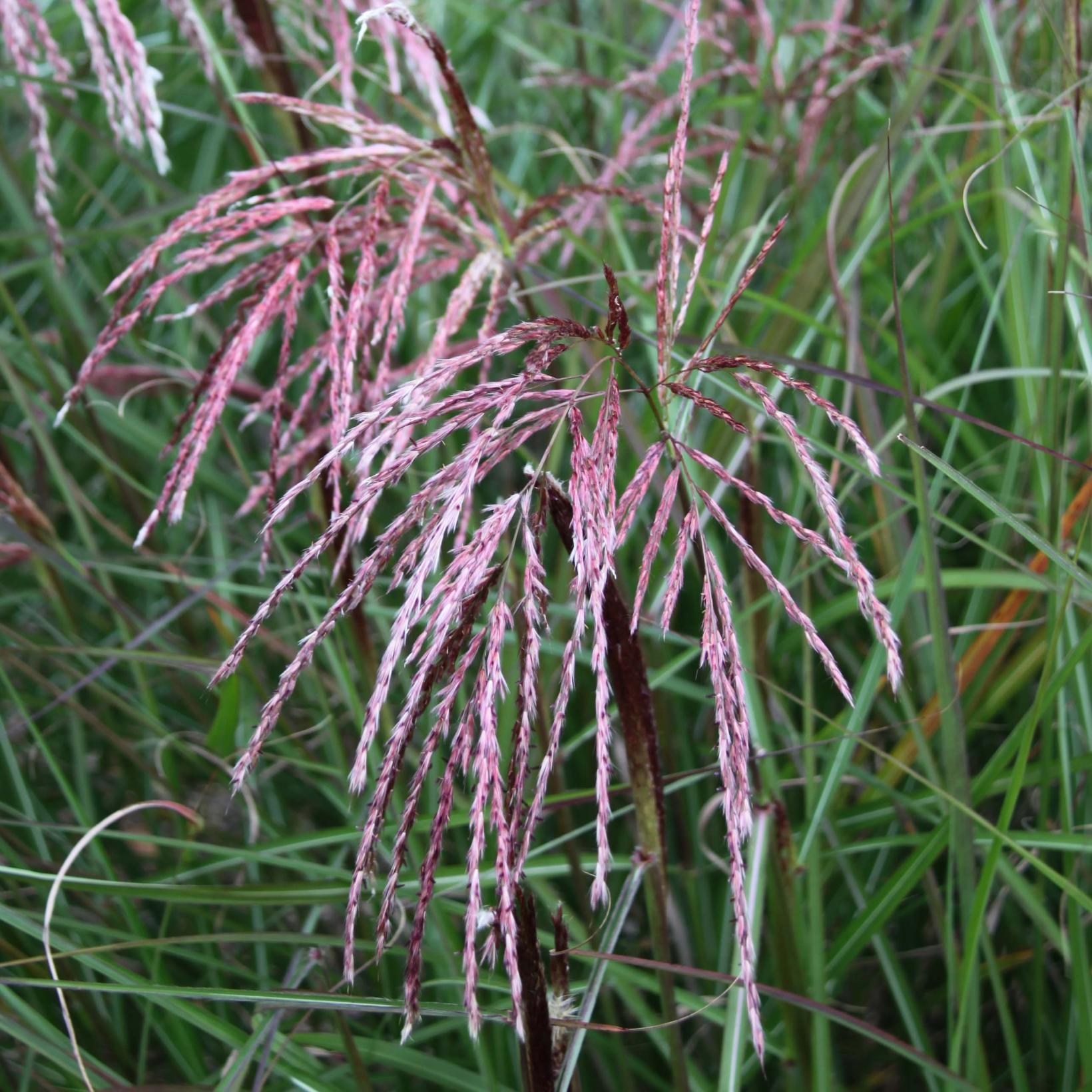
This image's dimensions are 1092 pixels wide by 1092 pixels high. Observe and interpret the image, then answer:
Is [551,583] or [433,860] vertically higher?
[433,860]

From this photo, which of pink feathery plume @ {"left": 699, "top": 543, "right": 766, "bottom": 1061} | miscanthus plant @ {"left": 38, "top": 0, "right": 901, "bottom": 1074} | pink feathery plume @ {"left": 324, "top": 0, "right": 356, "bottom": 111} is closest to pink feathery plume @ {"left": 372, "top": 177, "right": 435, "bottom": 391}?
miscanthus plant @ {"left": 38, "top": 0, "right": 901, "bottom": 1074}

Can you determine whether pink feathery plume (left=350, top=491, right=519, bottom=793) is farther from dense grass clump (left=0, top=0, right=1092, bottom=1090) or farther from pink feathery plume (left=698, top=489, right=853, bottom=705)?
pink feathery plume (left=698, top=489, right=853, bottom=705)

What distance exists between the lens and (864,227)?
1193mm

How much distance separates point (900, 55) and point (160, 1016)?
143 cm

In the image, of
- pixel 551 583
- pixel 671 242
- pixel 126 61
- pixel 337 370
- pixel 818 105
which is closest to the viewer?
pixel 671 242

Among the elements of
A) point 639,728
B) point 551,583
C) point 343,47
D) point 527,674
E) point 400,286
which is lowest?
point 551,583

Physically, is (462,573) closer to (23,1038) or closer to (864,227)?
(23,1038)

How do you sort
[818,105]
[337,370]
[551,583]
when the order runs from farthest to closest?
[818,105] < [551,583] < [337,370]

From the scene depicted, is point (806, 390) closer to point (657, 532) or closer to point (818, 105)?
point (657, 532)

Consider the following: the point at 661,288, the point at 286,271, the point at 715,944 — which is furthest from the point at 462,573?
the point at 715,944

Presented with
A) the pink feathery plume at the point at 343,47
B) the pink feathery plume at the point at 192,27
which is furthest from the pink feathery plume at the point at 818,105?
the pink feathery plume at the point at 192,27

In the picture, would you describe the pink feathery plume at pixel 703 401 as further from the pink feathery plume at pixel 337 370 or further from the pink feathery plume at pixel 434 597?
the pink feathery plume at pixel 337 370

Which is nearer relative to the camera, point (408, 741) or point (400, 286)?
point (408, 741)

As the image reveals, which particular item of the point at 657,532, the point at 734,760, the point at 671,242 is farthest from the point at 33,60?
the point at 734,760
